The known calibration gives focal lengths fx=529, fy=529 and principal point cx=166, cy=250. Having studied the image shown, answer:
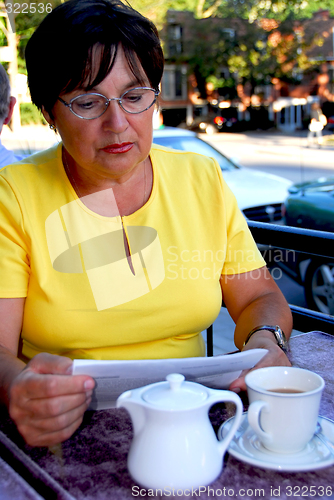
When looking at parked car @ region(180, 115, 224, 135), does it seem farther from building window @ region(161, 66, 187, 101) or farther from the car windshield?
the car windshield

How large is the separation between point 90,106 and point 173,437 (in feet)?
2.65

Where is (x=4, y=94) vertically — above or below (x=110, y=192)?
above

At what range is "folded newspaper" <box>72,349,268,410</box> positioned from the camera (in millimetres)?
829

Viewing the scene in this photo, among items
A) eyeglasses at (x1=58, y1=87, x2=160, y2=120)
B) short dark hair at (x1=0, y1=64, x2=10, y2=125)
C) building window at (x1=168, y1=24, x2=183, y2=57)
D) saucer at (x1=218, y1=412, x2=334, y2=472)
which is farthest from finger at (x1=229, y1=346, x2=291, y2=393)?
building window at (x1=168, y1=24, x2=183, y2=57)

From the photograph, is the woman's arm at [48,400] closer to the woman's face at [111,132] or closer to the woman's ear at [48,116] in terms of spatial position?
the woman's face at [111,132]

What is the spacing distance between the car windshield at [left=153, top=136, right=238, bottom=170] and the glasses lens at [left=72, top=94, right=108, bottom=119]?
16.6 feet

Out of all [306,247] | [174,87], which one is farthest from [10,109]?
[174,87]

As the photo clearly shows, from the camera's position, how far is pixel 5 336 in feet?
3.83

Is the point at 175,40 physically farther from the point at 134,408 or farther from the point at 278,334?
the point at 134,408

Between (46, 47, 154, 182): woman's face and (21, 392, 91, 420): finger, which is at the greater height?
(46, 47, 154, 182): woman's face

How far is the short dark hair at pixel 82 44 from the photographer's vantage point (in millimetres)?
1214

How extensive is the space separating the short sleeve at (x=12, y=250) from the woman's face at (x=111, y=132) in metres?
0.20

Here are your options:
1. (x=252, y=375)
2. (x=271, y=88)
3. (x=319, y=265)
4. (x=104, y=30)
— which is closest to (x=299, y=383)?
(x=252, y=375)

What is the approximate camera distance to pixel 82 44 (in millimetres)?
1211
